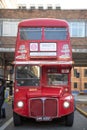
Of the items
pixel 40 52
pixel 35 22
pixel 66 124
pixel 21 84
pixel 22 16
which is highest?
pixel 22 16

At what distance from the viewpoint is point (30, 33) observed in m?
17.1

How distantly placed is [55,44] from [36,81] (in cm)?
180

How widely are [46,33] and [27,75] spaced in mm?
2149

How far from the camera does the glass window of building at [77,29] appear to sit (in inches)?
1716

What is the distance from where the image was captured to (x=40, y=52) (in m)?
16.6

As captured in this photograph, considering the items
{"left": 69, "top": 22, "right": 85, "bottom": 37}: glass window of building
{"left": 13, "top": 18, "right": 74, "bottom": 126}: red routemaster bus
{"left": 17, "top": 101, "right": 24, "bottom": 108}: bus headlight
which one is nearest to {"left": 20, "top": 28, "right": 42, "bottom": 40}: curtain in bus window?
{"left": 13, "top": 18, "right": 74, "bottom": 126}: red routemaster bus

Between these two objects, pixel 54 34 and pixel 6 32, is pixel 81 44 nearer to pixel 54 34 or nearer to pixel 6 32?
pixel 6 32

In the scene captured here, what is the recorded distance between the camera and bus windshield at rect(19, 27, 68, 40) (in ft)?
55.7

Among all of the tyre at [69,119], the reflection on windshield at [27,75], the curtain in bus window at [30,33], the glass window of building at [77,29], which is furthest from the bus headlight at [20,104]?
the glass window of building at [77,29]

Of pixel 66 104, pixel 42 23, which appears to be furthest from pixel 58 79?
pixel 42 23

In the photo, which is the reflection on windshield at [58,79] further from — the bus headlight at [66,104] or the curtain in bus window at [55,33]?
the curtain in bus window at [55,33]

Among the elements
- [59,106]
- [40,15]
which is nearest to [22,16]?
[40,15]

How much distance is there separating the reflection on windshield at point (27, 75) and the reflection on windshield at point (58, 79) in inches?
23.8

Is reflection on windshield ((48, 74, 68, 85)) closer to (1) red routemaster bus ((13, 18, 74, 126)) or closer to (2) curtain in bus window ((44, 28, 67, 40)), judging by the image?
(1) red routemaster bus ((13, 18, 74, 126))
